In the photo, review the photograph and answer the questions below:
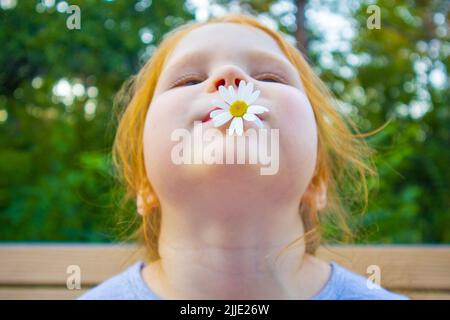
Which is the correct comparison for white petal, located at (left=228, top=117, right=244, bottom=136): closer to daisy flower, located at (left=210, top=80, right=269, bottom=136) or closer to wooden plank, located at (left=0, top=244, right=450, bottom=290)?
daisy flower, located at (left=210, top=80, right=269, bottom=136)

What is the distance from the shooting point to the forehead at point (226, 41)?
0.72 metres

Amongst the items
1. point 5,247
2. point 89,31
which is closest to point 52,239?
point 5,247

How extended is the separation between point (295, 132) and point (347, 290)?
30cm

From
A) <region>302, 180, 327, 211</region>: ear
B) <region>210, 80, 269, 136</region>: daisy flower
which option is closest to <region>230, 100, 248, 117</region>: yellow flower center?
<region>210, 80, 269, 136</region>: daisy flower

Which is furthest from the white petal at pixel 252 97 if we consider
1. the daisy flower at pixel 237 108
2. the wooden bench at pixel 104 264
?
the wooden bench at pixel 104 264

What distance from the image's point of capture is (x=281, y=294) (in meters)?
0.74

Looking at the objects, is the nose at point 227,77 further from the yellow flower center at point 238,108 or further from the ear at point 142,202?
the ear at point 142,202

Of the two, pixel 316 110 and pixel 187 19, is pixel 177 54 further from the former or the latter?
pixel 187 19

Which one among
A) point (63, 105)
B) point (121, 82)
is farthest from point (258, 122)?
point (63, 105)

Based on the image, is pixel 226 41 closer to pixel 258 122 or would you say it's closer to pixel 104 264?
pixel 258 122

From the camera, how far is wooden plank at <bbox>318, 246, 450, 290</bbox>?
106cm

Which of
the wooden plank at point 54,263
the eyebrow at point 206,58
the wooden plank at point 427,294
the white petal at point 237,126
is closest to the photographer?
the white petal at point 237,126

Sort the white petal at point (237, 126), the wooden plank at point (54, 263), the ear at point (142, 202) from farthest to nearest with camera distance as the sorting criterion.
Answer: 1. the wooden plank at point (54, 263)
2. the ear at point (142, 202)
3. the white petal at point (237, 126)

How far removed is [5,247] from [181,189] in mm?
656
